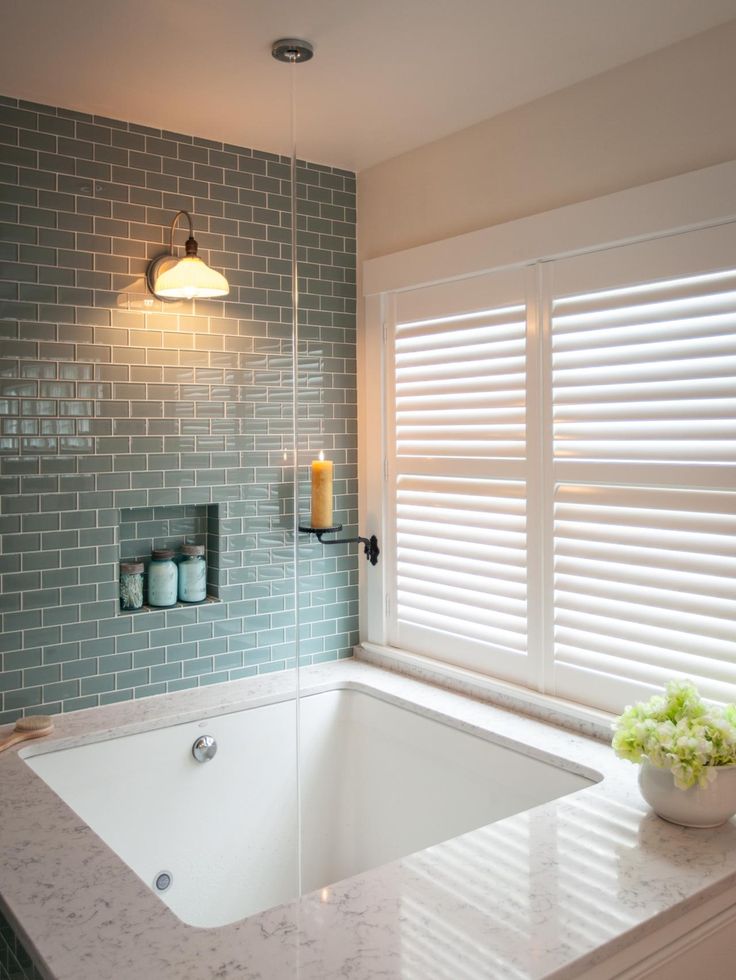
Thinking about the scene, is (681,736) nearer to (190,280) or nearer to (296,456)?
(296,456)

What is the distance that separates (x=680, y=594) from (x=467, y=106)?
1.46 m

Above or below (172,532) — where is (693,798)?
below

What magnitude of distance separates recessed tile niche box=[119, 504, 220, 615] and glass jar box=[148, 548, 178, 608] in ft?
0.15

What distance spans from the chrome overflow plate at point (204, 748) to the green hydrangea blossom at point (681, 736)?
1240mm

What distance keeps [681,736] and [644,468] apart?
73 centimetres

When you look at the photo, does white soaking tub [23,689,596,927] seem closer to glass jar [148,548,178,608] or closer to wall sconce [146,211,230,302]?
glass jar [148,548,178,608]

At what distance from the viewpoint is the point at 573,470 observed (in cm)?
244

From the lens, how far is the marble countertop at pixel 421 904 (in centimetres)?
138

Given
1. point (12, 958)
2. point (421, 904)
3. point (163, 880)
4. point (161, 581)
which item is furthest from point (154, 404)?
point (421, 904)

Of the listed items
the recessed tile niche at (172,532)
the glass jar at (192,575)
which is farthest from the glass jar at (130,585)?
the glass jar at (192,575)

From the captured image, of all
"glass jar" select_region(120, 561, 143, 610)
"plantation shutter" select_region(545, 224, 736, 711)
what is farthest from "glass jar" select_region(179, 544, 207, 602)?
"plantation shutter" select_region(545, 224, 736, 711)

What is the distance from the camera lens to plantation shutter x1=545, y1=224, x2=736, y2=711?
6.91 ft

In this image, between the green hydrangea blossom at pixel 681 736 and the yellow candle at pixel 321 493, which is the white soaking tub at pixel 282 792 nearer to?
the green hydrangea blossom at pixel 681 736

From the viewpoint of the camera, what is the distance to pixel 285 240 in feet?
9.86
